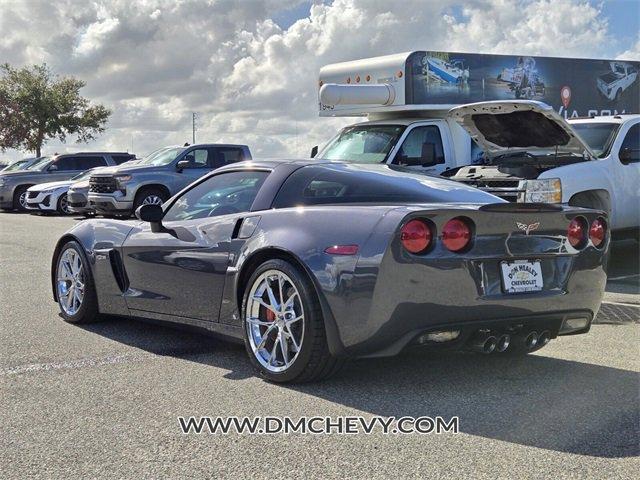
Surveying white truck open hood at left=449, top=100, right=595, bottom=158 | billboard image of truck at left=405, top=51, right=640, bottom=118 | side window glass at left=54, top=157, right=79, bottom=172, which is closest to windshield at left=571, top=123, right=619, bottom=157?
white truck open hood at left=449, top=100, right=595, bottom=158

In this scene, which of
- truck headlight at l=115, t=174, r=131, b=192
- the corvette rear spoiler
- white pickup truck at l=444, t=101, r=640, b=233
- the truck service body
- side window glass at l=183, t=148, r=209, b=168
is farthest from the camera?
side window glass at l=183, t=148, r=209, b=168

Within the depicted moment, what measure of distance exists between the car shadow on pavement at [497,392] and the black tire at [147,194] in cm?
1159

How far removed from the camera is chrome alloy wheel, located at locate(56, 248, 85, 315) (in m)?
6.18

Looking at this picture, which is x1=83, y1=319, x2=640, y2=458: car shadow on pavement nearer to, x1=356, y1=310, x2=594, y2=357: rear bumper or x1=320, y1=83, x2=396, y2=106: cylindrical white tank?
x1=356, y1=310, x2=594, y2=357: rear bumper

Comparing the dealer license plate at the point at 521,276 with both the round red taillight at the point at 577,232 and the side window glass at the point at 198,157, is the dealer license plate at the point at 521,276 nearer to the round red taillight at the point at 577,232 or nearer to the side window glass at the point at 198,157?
the round red taillight at the point at 577,232

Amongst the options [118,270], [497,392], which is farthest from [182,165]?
[497,392]

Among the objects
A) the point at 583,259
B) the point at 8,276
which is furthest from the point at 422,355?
the point at 8,276

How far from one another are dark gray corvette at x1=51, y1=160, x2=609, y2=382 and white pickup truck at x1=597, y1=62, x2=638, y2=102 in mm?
9300

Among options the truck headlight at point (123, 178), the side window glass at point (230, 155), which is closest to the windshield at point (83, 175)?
the truck headlight at point (123, 178)

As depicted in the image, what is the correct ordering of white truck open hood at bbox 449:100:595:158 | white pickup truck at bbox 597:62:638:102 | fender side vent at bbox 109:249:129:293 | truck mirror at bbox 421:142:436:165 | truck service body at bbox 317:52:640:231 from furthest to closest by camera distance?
white pickup truck at bbox 597:62:638:102, truck mirror at bbox 421:142:436:165, truck service body at bbox 317:52:640:231, white truck open hood at bbox 449:100:595:158, fender side vent at bbox 109:249:129:293

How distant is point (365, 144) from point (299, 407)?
23.1 ft

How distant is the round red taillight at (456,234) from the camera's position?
416 centimetres

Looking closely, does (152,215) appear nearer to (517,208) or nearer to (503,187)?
(517,208)

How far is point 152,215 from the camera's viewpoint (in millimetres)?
5441
